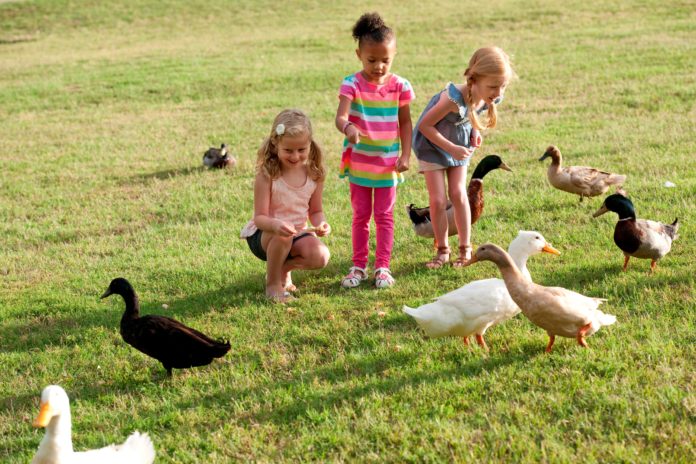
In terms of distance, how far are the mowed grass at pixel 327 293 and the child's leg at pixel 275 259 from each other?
0.14m

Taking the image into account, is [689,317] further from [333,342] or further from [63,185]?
[63,185]

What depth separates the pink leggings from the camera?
21.1 feet

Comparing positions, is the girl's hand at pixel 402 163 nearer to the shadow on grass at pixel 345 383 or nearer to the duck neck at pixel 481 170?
the duck neck at pixel 481 170

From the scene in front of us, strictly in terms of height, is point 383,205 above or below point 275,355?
above

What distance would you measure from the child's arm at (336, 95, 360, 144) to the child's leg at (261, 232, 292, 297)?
859mm

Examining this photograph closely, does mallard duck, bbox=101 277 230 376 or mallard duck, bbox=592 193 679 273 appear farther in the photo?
mallard duck, bbox=592 193 679 273

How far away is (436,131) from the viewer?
641cm

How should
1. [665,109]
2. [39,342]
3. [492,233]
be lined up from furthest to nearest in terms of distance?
[665,109] < [492,233] < [39,342]

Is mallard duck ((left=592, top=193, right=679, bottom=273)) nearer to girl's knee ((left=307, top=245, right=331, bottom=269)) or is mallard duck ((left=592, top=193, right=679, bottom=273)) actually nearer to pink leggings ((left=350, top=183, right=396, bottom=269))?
pink leggings ((left=350, top=183, right=396, bottom=269))

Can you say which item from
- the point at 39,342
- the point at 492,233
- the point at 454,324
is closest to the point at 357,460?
the point at 454,324

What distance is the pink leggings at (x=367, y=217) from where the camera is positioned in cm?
643

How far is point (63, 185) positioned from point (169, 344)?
6179 mm

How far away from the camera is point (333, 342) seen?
17.3ft

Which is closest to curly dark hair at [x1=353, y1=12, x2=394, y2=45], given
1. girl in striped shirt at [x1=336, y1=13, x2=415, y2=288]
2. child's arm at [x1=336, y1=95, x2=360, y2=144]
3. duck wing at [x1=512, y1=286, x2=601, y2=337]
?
Result: girl in striped shirt at [x1=336, y1=13, x2=415, y2=288]
